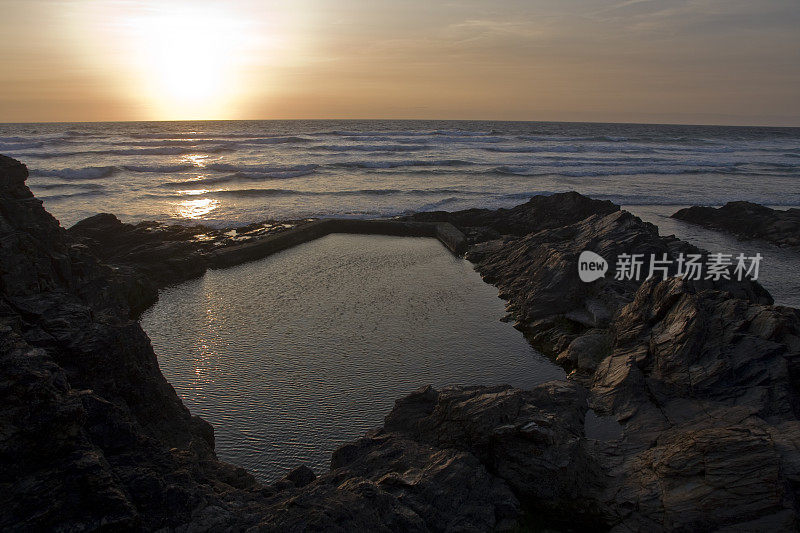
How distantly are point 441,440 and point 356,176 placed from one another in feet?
143

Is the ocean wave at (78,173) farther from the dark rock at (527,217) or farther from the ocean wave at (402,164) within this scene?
the dark rock at (527,217)

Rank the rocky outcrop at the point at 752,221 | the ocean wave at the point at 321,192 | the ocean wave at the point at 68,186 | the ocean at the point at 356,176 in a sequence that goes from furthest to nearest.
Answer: the ocean wave at the point at 68,186 → the ocean wave at the point at 321,192 → the ocean at the point at 356,176 → the rocky outcrop at the point at 752,221

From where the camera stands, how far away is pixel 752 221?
90.0ft

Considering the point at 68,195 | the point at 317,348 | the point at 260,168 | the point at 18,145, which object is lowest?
the point at 317,348

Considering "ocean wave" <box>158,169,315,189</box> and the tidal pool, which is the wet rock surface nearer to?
the tidal pool

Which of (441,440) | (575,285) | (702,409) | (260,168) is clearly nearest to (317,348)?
(441,440)

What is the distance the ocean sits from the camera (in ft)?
116

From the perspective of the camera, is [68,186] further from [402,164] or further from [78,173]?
[402,164]

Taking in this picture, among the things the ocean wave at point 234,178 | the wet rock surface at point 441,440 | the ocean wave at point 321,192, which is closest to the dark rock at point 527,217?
the ocean wave at point 321,192

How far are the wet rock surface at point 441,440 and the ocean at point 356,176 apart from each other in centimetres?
2259

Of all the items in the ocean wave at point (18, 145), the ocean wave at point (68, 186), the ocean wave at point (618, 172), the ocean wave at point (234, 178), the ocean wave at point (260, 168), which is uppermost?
the ocean wave at point (18, 145)

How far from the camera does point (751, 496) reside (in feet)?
18.8

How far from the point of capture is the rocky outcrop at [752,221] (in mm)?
25119

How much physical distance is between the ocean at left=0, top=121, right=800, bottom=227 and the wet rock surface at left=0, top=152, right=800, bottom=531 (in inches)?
889
